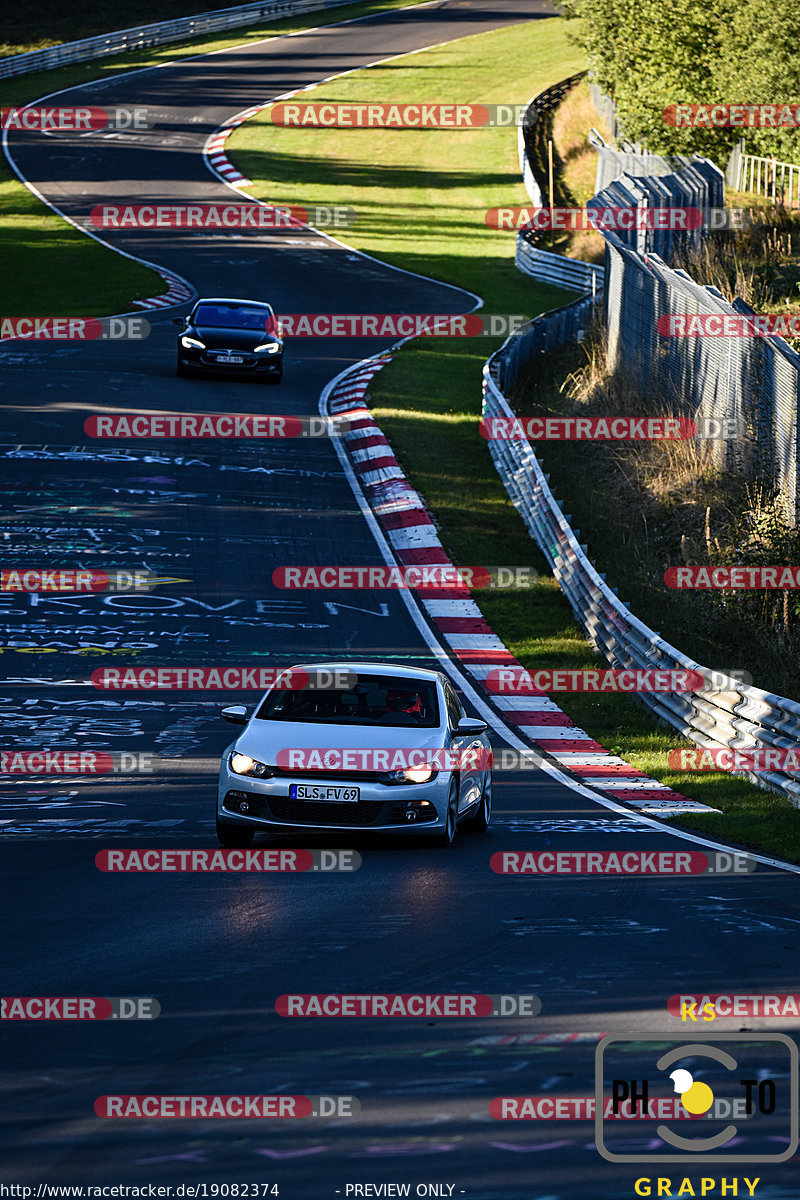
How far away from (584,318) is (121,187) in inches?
976

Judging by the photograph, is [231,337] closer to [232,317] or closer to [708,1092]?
[232,317]

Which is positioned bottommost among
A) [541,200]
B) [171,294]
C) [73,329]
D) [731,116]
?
[73,329]

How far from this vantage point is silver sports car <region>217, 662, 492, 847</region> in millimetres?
11156

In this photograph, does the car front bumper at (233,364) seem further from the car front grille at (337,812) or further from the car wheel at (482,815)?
the car front grille at (337,812)

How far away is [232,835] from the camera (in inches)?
442

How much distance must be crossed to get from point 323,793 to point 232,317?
22916 mm

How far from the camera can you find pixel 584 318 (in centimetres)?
3653

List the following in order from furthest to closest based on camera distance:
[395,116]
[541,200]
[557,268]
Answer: [395,116], [541,200], [557,268]

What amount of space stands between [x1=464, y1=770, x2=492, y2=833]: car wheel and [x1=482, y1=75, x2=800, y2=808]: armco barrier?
8.78 ft

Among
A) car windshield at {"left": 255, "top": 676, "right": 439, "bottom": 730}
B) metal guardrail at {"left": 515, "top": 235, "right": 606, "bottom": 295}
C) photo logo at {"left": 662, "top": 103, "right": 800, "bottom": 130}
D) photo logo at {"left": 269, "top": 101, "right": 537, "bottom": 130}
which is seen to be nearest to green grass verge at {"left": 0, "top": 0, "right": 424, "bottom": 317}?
metal guardrail at {"left": 515, "top": 235, "right": 606, "bottom": 295}

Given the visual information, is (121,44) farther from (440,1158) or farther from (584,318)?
(440,1158)

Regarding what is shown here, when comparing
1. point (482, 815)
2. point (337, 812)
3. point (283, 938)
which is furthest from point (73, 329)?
point (283, 938)

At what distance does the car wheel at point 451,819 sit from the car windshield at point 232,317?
22230 mm

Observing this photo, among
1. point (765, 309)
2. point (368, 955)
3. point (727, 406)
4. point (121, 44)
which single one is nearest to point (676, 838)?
point (368, 955)
